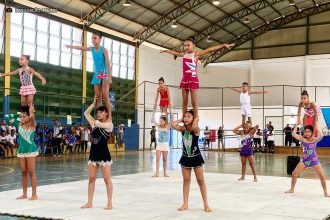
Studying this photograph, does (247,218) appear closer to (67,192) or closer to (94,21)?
(67,192)

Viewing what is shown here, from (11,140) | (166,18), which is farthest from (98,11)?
(11,140)

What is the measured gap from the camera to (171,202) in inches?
303

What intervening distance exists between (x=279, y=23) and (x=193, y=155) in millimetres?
35497

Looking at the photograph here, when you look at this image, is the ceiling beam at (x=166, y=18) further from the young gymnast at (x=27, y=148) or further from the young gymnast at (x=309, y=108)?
the young gymnast at (x=27, y=148)

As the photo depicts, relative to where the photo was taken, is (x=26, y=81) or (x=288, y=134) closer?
(x=26, y=81)

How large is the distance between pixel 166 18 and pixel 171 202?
27116 mm

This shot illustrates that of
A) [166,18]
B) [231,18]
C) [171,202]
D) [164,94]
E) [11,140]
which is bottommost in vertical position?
[171,202]

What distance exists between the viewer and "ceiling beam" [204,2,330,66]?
37781 mm

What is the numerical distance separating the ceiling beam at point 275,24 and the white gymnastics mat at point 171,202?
30.5 meters

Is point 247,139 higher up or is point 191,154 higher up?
point 247,139

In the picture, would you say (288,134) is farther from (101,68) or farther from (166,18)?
(101,68)

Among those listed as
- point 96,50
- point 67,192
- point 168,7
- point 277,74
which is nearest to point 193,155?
point 96,50

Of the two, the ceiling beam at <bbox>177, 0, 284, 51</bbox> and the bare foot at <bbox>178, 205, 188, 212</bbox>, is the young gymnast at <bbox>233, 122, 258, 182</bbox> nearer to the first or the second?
the bare foot at <bbox>178, 205, 188, 212</bbox>

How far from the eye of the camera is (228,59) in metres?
43.2
